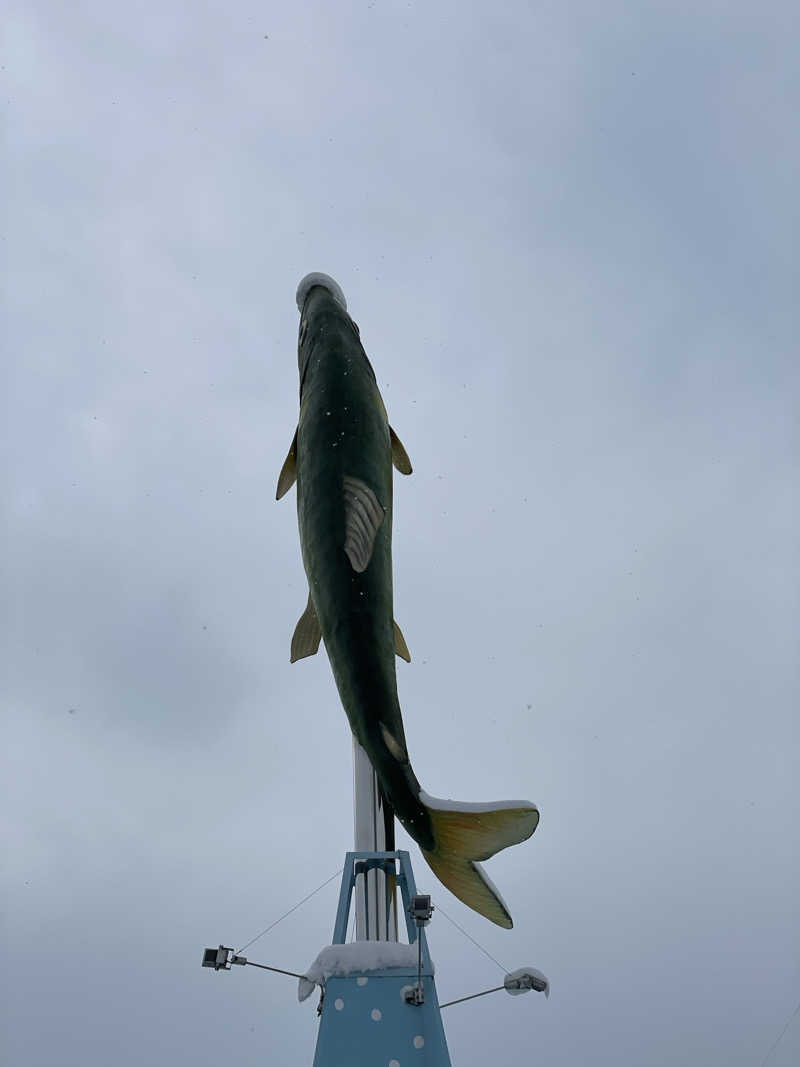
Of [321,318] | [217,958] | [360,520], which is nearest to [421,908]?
[217,958]

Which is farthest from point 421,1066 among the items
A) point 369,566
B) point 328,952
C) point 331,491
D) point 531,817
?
point 331,491

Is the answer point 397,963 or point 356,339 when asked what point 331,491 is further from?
point 397,963

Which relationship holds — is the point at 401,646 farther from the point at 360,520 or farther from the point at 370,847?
the point at 370,847

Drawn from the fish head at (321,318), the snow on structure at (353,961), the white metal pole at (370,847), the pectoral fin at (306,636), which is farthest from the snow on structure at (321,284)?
the snow on structure at (353,961)

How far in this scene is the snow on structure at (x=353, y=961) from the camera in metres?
11.0

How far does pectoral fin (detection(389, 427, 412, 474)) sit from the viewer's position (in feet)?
46.3

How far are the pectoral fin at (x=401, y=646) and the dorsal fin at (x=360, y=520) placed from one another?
1.40 meters

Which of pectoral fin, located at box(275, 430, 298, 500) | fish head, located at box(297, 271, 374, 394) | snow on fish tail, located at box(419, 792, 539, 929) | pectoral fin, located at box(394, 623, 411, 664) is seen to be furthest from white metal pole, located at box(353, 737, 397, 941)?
fish head, located at box(297, 271, 374, 394)

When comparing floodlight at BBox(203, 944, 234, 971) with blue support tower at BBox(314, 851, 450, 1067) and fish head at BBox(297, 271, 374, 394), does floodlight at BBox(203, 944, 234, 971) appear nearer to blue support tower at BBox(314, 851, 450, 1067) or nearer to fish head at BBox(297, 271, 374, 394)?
blue support tower at BBox(314, 851, 450, 1067)

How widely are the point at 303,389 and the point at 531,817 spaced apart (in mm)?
6880

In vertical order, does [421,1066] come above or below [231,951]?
below

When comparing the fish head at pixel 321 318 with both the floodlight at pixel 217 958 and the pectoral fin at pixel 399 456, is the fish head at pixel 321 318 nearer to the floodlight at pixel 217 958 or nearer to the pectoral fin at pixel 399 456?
the pectoral fin at pixel 399 456

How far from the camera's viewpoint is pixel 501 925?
1021cm

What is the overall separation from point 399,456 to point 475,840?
19.5ft
